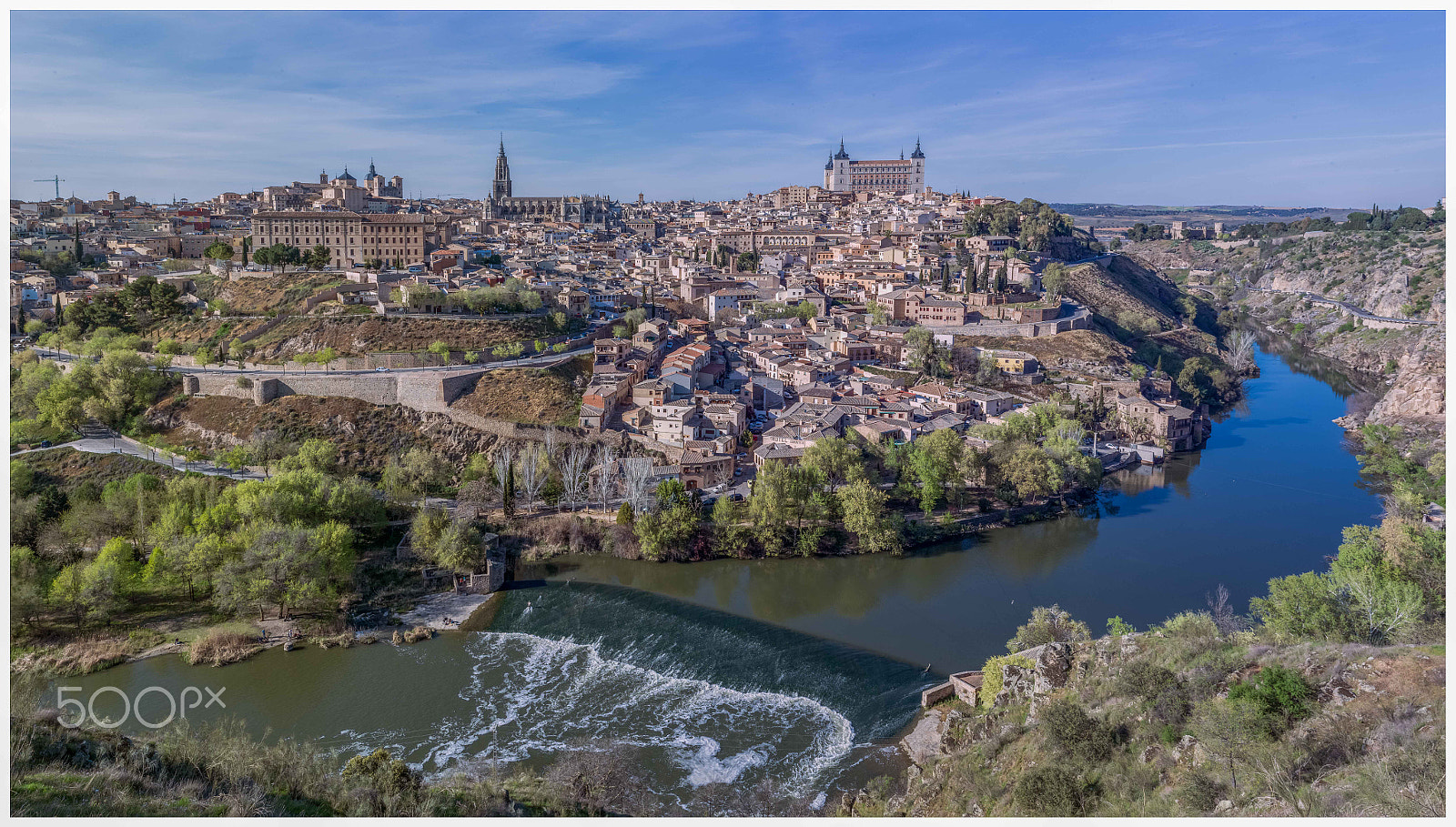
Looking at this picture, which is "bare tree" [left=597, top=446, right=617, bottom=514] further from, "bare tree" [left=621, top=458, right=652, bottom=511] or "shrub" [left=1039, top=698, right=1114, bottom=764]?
"shrub" [left=1039, top=698, right=1114, bottom=764]

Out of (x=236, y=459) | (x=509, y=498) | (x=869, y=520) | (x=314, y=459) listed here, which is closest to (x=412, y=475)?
(x=314, y=459)

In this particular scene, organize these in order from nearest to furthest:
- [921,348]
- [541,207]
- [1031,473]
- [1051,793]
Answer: [1051,793], [1031,473], [921,348], [541,207]

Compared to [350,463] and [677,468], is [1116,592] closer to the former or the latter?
[677,468]

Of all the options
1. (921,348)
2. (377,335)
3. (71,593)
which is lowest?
(71,593)

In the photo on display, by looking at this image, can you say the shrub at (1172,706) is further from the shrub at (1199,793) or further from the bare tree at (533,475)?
the bare tree at (533,475)

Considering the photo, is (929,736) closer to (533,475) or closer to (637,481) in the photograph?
(637,481)

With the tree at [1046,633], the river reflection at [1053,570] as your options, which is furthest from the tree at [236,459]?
the tree at [1046,633]

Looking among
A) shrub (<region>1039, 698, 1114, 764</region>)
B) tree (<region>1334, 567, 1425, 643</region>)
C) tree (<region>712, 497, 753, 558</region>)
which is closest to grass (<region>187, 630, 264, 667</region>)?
tree (<region>712, 497, 753, 558</region>)

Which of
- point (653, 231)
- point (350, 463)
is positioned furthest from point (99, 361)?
point (653, 231)
